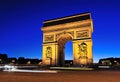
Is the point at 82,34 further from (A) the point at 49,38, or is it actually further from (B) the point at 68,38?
(A) the point at 49,38

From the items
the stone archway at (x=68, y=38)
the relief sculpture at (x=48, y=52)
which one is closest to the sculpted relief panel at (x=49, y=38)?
the stone archway at (x=68, y=38)

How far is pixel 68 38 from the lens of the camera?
29.8 metres

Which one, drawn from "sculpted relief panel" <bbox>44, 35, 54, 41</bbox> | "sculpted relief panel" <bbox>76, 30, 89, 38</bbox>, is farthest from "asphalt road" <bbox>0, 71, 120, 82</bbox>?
"sculpted relief panel" <bbox>44, 35, 54, 41</bbox>

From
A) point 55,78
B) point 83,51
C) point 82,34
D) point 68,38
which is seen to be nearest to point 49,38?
point 68,38

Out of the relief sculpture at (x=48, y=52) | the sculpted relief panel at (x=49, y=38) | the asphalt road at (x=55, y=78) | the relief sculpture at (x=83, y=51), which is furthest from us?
the sculpted relief panel at (x=49, y=38)

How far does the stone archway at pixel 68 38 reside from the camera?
85.7 ft

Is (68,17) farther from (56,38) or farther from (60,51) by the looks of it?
(60,51)

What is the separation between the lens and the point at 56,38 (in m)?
29.1

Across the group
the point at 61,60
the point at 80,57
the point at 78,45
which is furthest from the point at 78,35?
the point at 61,60

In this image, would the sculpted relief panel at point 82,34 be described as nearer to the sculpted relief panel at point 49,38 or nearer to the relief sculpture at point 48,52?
the sculpted relief panel at point 49,38

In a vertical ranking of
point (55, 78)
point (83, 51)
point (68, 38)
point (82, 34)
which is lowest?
point (55, 78)

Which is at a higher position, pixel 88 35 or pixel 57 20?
pixel 57 20

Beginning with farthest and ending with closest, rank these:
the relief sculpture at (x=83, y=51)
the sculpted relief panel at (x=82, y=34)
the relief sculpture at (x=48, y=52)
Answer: the relief sculpture at (x=48, y=52) < the sculpted relief panel at (x=82, y=34) < the relief sculpture at (x=83, y=51)

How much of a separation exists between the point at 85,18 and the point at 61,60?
27.2ft
